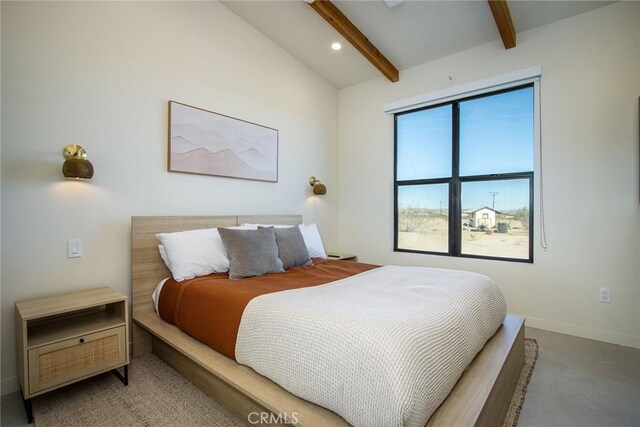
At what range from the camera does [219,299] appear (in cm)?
179

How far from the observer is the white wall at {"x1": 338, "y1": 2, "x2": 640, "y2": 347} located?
8.33ft

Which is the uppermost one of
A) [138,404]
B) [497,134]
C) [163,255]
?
[497,134]

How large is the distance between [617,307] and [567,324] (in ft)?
1.31

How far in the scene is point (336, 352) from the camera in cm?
117

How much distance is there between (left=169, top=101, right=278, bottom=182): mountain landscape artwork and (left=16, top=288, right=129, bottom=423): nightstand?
1.22 m

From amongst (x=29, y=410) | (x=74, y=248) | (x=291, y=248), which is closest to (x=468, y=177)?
(x=291, y=248)

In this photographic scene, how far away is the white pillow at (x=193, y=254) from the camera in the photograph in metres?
2.24

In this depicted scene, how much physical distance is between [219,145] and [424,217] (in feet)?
8.29

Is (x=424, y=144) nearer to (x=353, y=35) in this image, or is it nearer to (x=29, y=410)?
(x=353, y=35)

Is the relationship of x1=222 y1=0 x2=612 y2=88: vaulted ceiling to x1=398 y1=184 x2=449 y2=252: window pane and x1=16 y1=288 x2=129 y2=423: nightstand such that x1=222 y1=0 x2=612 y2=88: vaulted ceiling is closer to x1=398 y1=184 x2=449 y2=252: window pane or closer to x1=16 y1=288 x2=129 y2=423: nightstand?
x1=398 y1=184 x2=449 y2=252: window pane

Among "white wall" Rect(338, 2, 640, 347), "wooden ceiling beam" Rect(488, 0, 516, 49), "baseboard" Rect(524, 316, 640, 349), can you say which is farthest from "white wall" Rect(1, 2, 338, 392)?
"baseboard" Rect(524, 316, 640, 349)

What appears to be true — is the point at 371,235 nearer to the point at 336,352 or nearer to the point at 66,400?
the point at 336,352

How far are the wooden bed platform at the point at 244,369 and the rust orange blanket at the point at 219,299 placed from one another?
0.08 m

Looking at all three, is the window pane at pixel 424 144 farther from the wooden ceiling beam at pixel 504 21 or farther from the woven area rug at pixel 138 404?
the woven area rug at pixel 138 404
